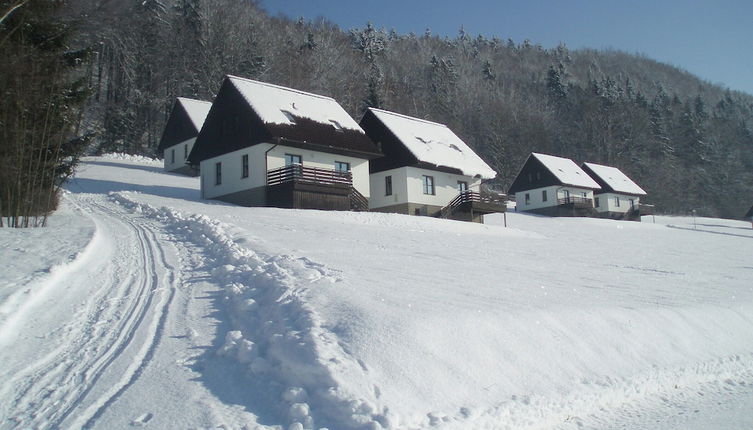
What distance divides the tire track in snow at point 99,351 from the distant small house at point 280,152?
15.9 metres

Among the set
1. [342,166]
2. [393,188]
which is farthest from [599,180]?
[342,166]

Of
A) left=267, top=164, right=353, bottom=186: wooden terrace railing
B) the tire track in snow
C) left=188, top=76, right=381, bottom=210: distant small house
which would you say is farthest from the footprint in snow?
left=267, top=164, right=353, bottom=186: wooden terrace railing

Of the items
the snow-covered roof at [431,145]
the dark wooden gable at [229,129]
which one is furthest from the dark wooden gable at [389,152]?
the dark wooden gable at [229,129]

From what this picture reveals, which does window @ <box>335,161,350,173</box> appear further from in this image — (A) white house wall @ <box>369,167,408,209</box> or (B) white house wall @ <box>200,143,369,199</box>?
(A) white house wall @ <box>369,167,408,209</box>

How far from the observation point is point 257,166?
28.2m

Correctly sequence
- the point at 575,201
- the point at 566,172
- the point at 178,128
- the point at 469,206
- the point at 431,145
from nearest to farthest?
the point at 469,206
the point at 431,145
the point at 178,128
the point at 575,201
the point at 566,172

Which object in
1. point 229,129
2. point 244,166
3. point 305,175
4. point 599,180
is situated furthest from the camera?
point 599,180

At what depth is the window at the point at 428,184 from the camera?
112 feet

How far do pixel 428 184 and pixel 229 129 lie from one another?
12153mm

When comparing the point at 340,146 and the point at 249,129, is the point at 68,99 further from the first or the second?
the point at 340,146

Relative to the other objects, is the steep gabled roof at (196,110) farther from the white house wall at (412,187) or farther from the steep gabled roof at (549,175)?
the steep gabled roof at (549,175)

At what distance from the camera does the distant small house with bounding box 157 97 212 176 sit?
43.4 meters

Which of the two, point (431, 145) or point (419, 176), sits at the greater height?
point (431, 145)

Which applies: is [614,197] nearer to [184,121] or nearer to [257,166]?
[184,121]
